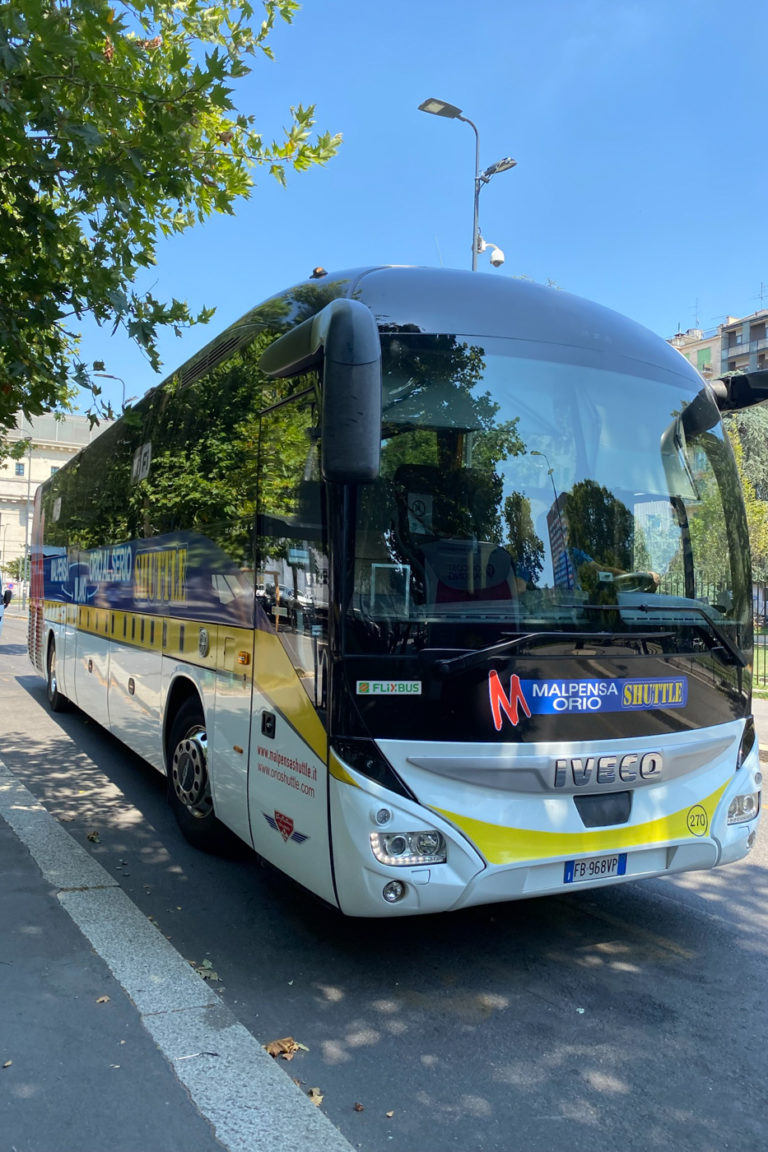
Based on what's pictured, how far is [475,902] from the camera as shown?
3.72 m

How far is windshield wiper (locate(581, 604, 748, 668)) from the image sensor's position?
13.1 feet

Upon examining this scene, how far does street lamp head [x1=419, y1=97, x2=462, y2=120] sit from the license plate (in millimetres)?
13145

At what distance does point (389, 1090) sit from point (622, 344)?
11.3ft

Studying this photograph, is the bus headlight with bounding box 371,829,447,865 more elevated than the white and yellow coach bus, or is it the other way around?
the white and yellow coach bus

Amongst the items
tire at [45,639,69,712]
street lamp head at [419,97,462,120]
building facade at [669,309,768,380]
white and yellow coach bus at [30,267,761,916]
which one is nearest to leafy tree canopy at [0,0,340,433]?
white and yellow coach bus at [30,267,761,916]

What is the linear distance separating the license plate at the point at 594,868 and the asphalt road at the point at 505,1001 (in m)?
0.52

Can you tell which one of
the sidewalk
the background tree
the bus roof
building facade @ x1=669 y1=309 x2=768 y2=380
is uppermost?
building facade @ x1=669 y1=309 x2=768 y2=380

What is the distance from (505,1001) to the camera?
383 centimetres

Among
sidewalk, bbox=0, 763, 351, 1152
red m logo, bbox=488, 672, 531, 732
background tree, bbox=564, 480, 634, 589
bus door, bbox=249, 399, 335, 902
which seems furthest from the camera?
background tree, bbox=564, 480, 634, 589

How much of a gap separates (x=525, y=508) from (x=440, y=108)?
488 inches

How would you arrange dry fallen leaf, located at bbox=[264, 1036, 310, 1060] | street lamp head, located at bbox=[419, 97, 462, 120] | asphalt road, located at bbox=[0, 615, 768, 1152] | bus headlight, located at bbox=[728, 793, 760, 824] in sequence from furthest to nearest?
street lamp head, located at bbox=[419, 97, 462, 120] < bus headlight, located at bbox=[728, 793, 760, 824] < dry fallen leaf, located at bbox=[264, 1036, 310, 1060] < asphalt road, located at bbox=[0, 615, 768, 1152]

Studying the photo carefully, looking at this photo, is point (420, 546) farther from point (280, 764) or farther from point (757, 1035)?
point (757, 1035)

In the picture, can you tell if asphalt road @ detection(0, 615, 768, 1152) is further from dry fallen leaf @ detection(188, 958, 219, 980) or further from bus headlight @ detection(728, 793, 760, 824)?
bus headlight @ detection(728, 793, 760, 824)

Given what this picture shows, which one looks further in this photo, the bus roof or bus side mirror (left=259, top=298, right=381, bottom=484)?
the bus roof
